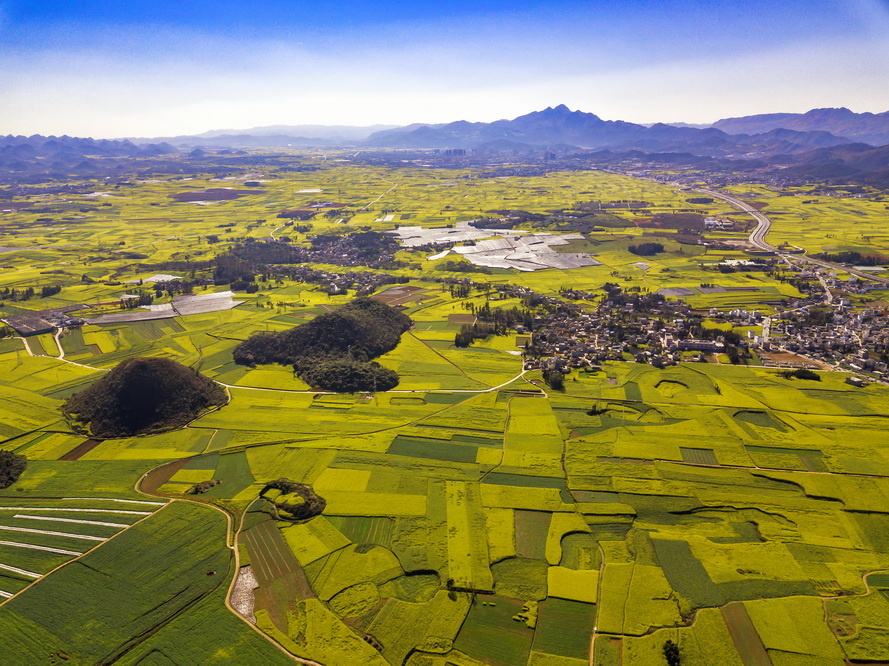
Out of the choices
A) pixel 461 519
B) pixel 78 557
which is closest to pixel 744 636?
pixel 461 519

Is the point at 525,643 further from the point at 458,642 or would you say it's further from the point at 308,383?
the point at 308,383

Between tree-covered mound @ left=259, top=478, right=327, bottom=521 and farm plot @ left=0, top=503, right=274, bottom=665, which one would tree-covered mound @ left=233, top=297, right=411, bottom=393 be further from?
farm plot @ left=0, top=503, right=274, bottom=665

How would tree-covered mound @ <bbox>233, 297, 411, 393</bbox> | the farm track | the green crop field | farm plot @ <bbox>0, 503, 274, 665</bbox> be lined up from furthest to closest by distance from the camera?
1. tree-covered mound @ <bbox>233, 297, 411, 393</bbox>
2. the green crop field
3. farm plot @ <bbox>0, 503, 274, 665</bbox>
4. the farm track

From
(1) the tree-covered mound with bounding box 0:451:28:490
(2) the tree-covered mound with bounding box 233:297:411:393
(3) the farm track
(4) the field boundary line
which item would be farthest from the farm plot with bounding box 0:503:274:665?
(2) the tree-covered mound with bounding box 233:297:411:393

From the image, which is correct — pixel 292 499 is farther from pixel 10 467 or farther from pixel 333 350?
pixel 333 350

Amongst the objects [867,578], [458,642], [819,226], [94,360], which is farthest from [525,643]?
[819,226]
